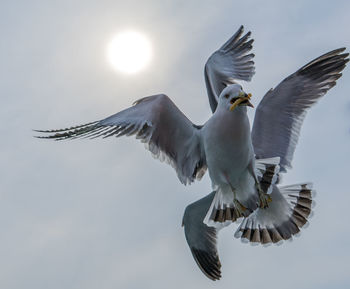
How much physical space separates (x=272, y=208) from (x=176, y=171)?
2211mm

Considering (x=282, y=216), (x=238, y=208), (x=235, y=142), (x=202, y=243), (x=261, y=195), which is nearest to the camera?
(x=235, y=142)

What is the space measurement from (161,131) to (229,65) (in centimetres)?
372

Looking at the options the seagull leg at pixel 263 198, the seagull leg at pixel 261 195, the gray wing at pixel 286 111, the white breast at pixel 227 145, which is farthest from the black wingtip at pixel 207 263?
the white breast at pixel 227 145

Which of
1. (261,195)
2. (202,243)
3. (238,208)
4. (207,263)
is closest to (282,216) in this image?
(261,195)

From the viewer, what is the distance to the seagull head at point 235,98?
8.80 meters

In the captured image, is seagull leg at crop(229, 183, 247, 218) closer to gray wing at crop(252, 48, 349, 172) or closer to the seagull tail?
the seagull tail

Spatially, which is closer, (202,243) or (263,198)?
(263,198)

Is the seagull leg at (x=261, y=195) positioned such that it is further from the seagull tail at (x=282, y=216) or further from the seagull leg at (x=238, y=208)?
the seagull tail at (x=282, y=216)

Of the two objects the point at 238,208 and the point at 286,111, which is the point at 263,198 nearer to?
the point at 238,208

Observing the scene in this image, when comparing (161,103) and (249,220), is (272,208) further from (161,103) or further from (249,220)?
(161,103)

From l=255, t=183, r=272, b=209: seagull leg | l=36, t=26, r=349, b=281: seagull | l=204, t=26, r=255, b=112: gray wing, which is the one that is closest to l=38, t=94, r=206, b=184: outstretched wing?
l=36, t=26, r=349, b=281: seagull

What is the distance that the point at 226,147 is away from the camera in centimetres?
941

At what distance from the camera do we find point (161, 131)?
10.1 m

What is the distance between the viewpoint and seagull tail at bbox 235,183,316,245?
37.6ft
